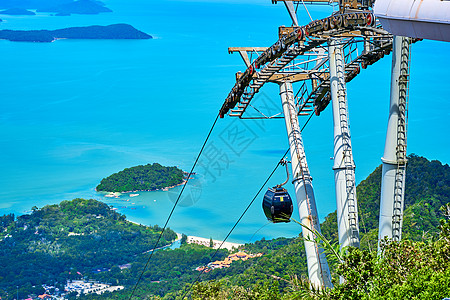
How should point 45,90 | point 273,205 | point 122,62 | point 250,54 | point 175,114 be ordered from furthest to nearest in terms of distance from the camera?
point 122,62 → point 45,90 → point 175,114 → point 250,54 → point 273,205

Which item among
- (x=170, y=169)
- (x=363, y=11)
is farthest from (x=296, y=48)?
(x=170, y=169)

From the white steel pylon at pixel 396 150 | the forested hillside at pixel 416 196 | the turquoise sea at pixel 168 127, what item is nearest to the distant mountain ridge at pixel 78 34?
the turquoise sea at pixel 168 127

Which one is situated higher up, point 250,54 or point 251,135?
point 251,135

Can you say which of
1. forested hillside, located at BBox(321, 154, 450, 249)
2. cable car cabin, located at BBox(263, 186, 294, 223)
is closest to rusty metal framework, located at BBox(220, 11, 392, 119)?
cable car cabin, located at BBox(263, 186, 294, 223)

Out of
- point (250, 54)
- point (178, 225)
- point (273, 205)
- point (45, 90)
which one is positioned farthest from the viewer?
point (45, 90)

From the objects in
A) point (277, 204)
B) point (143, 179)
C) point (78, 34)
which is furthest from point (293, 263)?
point (78, 34)

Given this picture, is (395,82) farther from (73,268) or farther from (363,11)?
(73,268)
